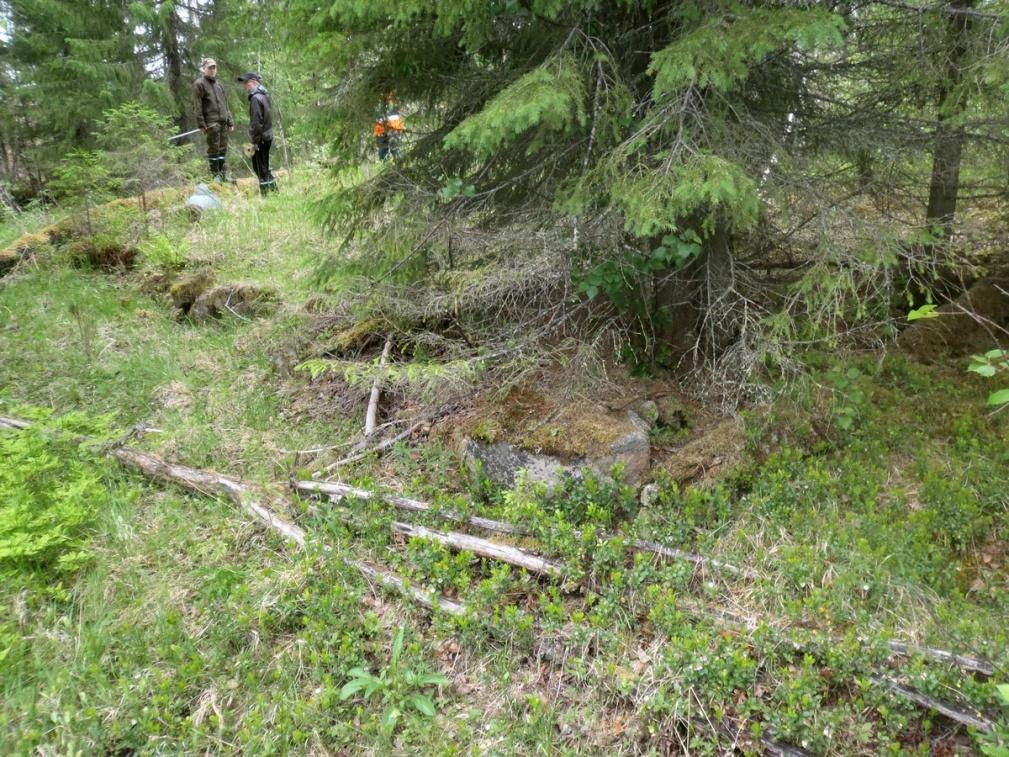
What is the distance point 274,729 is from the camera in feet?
9.82

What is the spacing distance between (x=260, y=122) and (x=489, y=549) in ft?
31.7

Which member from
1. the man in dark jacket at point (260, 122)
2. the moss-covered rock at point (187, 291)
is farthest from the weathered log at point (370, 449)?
the man in dark jacket at point (260, 122)

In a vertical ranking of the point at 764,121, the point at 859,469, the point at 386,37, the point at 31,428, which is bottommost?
the point at 859,469

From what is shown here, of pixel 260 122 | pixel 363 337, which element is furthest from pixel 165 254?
pixel 363 337

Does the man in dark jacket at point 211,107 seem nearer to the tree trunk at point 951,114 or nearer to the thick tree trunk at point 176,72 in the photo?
the thick tree trunk at point 176,72

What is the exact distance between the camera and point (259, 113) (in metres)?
10.6

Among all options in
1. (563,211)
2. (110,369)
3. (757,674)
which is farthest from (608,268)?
(110,369)

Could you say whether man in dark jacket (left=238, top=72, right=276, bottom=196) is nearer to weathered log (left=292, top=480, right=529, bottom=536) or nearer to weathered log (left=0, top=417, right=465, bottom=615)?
weathered log (left=0, top=417, right=465, bottom=615)

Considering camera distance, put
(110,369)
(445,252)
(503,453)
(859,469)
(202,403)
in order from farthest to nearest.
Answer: (110,369) < (202,403) < (445,252) < (503,453) < (859,469)

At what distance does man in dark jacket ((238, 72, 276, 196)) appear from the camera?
10625mm

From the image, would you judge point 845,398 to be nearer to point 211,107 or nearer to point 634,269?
point 634,269

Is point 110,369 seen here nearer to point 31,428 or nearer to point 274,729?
point 31,428

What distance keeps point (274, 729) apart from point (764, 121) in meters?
4.61

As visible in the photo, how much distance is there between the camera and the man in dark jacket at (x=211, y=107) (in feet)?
35.1
